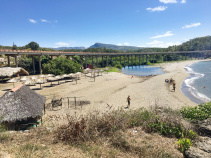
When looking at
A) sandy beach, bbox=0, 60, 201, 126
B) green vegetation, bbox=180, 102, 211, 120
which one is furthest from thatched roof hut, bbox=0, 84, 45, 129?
green vegetation, bbox=180, 102, 211, 120

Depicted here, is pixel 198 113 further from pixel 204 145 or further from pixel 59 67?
pixel 59 67

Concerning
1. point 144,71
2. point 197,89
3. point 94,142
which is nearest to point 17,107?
point 94,142

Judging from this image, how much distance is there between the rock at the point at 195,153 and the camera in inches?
171

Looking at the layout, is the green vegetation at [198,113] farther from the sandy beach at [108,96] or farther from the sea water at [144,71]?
the sea water at [144,71]

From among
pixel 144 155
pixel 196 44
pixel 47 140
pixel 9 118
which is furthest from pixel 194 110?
pixel 196 44

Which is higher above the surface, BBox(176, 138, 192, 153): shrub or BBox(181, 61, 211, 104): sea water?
BBox(176, 138, 192, 153): shrub

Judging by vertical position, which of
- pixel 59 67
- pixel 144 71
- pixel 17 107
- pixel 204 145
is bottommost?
pixel 144 71

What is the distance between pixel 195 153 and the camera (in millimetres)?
4461

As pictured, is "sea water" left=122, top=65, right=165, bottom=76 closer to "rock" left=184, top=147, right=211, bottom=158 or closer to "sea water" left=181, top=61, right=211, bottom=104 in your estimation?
"sea water" left=181, top=61, right=211, bottom=104

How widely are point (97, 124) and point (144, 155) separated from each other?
2.24 m

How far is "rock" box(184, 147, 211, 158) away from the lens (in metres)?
4.34

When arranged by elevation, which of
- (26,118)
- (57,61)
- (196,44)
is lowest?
(26,118)

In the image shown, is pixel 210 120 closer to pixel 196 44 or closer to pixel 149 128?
pixel 149 128

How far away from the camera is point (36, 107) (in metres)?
10.7
